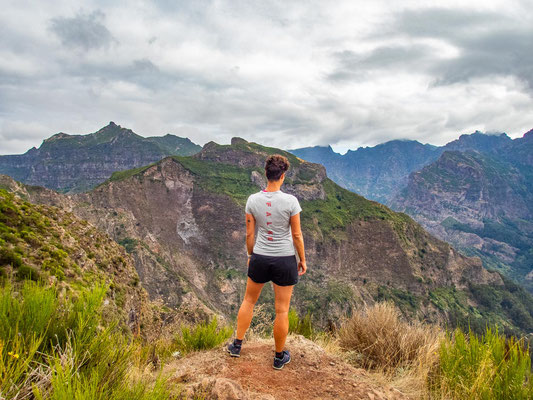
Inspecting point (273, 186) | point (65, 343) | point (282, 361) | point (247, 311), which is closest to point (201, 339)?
point (247, 311)

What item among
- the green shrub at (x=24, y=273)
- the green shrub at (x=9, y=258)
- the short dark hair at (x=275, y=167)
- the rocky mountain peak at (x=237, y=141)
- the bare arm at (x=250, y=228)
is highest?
the rocky mountain peak at (x=237, y=141)

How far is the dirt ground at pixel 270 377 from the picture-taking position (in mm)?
2780

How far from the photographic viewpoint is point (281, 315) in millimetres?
3885

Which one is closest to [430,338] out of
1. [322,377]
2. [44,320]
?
[322,377]

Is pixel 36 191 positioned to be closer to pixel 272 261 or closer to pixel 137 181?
pixel 137 181

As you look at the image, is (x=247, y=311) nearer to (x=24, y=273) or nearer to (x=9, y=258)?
(x=24, y=273)

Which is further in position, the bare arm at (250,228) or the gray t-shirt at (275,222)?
the bare arm at (250,228)

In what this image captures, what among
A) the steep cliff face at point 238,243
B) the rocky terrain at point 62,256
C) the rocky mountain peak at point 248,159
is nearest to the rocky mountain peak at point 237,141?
the rocky mountain peak at point 248,159

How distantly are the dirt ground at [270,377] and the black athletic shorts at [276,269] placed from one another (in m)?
1.04

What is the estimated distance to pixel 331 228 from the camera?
357 feet

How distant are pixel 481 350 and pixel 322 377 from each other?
1665 mm

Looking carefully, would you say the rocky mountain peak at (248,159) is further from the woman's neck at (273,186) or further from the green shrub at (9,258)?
the woman's neck at (273,186)

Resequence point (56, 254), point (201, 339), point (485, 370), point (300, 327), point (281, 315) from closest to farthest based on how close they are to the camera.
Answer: point (485, 370) < point (281, 315) < point (201, 339) < point (300, 327) < point (56, 254)

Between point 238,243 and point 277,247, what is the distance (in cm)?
9705
